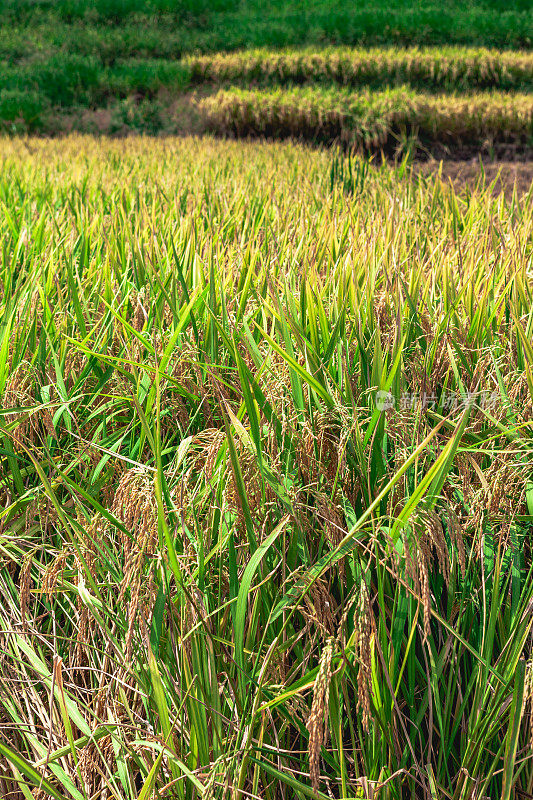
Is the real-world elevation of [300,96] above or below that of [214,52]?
below

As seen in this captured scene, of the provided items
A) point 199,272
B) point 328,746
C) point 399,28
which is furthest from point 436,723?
point 399,28

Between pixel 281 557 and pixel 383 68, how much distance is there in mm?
9327

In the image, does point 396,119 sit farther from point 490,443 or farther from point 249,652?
point 249,652

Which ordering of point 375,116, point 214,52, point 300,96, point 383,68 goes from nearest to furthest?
point 375,116 → point 300,96 → point 383,68 → point 214,52

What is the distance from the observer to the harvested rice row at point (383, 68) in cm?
800

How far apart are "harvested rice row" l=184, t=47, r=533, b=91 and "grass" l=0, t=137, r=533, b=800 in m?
8.54

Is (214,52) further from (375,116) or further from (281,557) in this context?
(281,557)

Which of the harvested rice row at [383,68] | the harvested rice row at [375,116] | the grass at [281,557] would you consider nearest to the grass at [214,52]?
the harvested rice row at [383,68]

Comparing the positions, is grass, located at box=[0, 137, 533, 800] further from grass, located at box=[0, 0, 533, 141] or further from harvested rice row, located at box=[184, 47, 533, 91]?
harvested rice row, located at box=[184, 47, 533, 91]

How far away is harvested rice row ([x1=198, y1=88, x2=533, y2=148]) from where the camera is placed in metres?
6.34

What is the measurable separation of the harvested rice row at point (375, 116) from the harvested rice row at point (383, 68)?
1.46 meters

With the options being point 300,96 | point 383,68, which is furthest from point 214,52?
point 300,96

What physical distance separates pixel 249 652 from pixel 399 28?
12.0m

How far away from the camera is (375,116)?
6.39 meters
